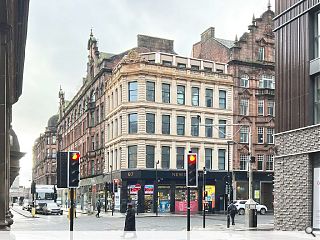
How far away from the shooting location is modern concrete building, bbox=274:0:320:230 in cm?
2697

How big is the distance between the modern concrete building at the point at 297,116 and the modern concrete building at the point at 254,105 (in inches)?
1303

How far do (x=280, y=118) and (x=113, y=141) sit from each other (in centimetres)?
3640

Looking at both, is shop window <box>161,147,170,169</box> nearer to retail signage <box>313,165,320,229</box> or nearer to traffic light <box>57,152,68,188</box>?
retail signage <box>313,165,320,229</box>

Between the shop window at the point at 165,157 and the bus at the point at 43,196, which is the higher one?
the shop window at the point at 165,157

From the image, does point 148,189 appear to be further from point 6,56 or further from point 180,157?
point 6,56

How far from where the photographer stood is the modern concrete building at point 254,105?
63.2 metres

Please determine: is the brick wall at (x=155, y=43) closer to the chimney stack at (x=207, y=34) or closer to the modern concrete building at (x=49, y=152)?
the chimney stack at (x=207, y=34)

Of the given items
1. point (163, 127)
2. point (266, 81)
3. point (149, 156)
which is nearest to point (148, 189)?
point (149, 156)

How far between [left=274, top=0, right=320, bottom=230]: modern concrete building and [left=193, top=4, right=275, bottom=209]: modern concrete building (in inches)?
1303

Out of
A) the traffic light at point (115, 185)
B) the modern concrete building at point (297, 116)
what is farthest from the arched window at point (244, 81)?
the modern concrete building at point (297, 116)

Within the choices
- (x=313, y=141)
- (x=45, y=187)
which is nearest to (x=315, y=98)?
(x=313, y=141)

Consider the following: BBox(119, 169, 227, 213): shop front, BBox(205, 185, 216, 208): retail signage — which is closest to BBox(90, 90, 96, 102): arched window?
BBox(119, 169, 227, 213): shop front

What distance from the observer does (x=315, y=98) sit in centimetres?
2705

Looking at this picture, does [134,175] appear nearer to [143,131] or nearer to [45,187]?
[143,131]
